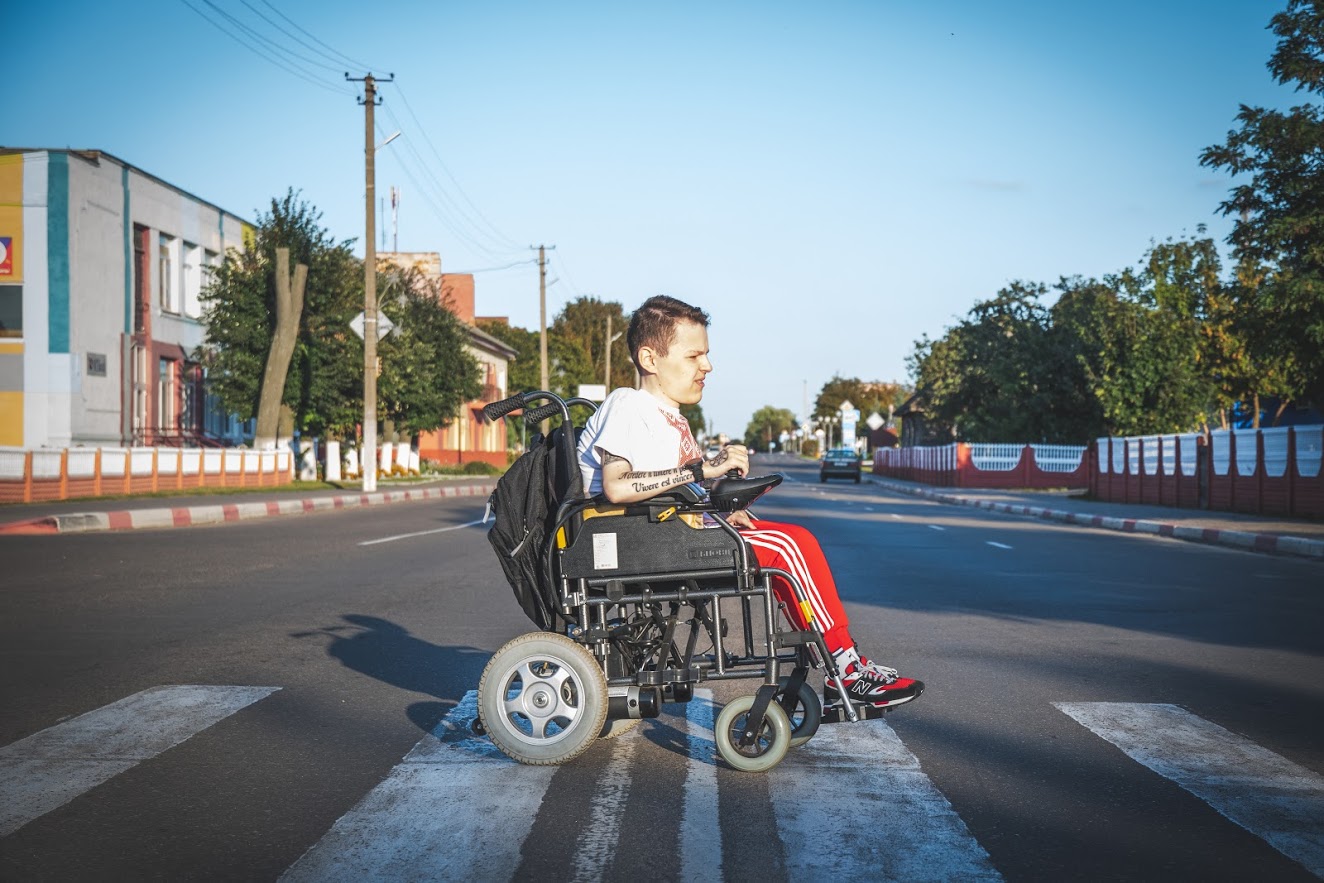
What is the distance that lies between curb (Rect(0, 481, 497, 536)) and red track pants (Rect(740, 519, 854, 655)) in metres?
15.1

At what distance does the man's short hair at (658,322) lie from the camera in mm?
4707

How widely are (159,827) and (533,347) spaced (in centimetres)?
10248

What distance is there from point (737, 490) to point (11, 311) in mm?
33168

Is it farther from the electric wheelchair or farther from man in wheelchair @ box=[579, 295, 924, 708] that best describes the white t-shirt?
the electric wheelchair

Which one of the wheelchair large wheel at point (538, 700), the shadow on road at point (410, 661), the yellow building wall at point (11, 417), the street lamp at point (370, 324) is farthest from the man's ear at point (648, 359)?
the yellow building wall at point (11, 417)

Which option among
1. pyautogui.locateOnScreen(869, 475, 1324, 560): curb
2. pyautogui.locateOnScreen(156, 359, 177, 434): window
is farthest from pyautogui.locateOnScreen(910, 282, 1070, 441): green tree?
pyautogui.locateOnScreen(156, 359, 177, 434): window

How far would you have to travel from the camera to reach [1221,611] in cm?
945

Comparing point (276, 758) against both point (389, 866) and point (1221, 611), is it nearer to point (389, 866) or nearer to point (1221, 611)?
point (389, 866)

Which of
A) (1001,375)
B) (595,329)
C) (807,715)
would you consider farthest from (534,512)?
(595,329)

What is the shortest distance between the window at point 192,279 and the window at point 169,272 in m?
0.48

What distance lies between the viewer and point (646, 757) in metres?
4.70

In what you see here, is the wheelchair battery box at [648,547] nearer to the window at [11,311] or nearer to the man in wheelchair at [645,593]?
the man in wheelchair at [645,593]

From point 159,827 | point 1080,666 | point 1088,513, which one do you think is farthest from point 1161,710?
point 1088,513

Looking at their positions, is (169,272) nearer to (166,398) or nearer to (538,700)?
(166,398)
